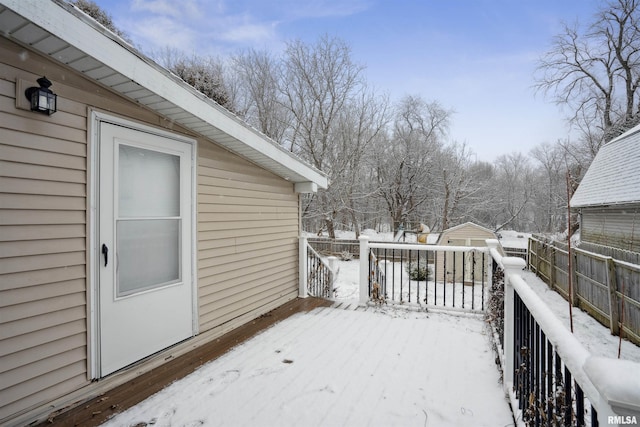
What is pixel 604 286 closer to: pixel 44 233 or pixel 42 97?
pixel 44 233

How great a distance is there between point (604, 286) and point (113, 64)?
7876 mm

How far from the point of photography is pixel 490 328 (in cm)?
384

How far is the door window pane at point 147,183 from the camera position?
276 centimetres

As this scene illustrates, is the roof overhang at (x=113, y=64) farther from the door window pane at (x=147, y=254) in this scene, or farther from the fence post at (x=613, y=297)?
the fence post at (x=613, y=297)

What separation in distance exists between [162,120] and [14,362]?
217cm

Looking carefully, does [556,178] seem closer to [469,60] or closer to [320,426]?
[469,60]

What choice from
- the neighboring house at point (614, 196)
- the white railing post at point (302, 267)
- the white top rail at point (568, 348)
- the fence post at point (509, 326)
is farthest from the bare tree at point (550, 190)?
the white top rail at point (568, 348)

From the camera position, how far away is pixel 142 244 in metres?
2.91

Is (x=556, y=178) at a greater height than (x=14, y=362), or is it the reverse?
(x=556, y=178)

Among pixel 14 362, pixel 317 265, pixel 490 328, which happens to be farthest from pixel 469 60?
→ pixel 14 362

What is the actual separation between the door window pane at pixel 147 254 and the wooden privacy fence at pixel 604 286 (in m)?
4.58

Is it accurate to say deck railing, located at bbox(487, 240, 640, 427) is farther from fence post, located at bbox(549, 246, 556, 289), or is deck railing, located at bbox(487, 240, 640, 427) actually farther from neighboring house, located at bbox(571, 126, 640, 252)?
neighboring house, located at bbox(571, 126, 640, 252)

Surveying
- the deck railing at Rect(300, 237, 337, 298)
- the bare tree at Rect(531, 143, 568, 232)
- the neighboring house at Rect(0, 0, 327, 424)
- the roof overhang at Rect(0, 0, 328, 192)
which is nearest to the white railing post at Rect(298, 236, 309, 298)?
the deck railing at Rect(300, 237, 337, 298)

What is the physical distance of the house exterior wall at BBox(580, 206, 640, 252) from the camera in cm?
884
